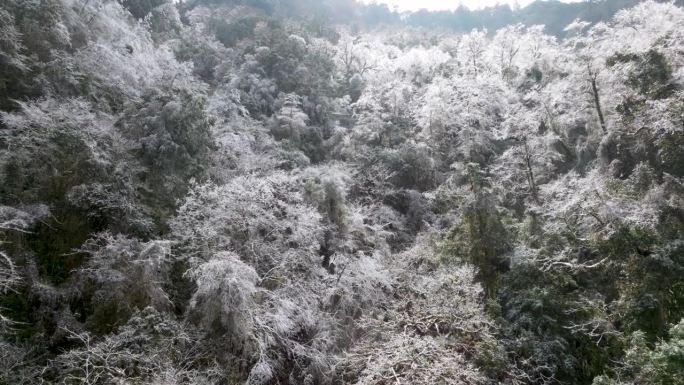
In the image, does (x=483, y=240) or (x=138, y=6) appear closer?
(x=483, y=240)

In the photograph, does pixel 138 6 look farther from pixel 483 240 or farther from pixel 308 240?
pixel 483 240

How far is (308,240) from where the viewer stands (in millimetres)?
12547

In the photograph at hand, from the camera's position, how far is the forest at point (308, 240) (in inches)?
364

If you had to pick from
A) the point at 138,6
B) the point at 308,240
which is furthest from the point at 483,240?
the point at 138,6

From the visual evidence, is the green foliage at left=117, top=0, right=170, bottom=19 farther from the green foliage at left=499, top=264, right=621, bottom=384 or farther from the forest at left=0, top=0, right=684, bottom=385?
the green foliage at left=499, top=264, right=621, bottom=384

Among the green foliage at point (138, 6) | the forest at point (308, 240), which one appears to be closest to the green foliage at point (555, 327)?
Answer: the forest at point (308, 240)

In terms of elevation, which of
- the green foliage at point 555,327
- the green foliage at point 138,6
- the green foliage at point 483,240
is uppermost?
the green foliage at point 138,6

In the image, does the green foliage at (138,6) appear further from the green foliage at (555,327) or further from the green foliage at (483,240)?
the green foliage at (555,327)

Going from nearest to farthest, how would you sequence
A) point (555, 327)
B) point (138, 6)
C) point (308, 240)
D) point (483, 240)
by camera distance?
1. point (555, 327)
2. point (308, 240)
3. point (483, 240)
4. point (138, 6)

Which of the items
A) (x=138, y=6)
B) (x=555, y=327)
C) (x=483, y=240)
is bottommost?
(x=555, y=327)

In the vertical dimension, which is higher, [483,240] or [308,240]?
[308,240]

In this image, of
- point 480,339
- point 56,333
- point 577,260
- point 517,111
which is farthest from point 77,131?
point 517,111

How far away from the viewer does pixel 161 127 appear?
41.6ft

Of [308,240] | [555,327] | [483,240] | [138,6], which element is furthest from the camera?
[138,6]
